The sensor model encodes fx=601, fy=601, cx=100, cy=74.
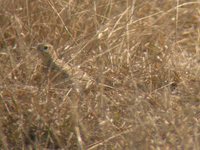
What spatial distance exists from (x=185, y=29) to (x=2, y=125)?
2155 mm

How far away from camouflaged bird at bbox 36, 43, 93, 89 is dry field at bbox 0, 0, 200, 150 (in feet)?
0.14

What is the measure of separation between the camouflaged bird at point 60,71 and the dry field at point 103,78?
4 centimetres

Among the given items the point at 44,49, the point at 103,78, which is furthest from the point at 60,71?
the point at 44,49

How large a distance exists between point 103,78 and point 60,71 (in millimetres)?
328

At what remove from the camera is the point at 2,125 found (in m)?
3.09

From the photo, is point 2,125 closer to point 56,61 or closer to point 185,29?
point 56,61

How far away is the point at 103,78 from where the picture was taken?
3.28m

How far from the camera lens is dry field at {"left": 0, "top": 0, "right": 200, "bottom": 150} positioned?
2.86 meters

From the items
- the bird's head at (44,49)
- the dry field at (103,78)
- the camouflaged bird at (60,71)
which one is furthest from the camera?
the bird's head at (44,49)

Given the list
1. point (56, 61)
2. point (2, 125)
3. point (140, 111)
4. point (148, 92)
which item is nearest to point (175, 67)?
point (148, 92)

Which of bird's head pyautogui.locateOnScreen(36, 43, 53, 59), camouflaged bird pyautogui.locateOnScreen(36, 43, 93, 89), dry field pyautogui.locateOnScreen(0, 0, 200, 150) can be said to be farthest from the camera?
bird's head pyautogui.locateOnScreen(36, 43, 53, 59)

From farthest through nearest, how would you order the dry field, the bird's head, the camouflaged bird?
the bird's head, the camouflaged bird, the dry field

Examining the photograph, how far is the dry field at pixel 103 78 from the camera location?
286 centimetres

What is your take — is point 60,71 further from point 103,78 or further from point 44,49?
point 44,49
